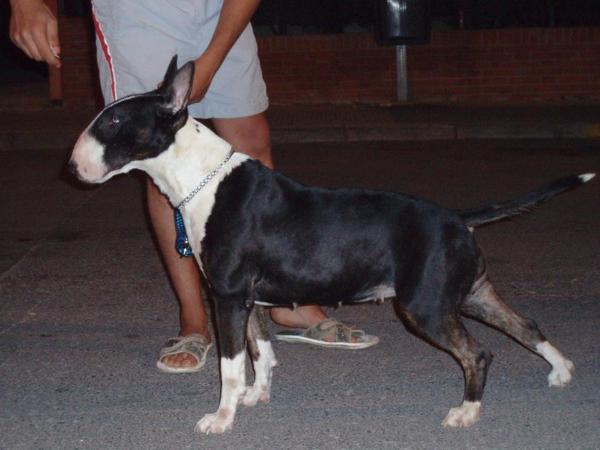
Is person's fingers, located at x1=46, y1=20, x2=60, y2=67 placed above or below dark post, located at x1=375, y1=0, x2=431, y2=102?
above

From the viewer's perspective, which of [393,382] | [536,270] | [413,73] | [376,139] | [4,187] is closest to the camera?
[393,382]

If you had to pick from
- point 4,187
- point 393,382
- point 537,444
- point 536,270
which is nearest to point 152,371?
point 393,382

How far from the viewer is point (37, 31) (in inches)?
179

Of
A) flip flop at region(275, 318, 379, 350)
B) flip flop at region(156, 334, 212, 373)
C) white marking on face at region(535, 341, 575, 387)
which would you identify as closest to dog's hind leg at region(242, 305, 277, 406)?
→ flip flop at region(156, 334, 212, 373)

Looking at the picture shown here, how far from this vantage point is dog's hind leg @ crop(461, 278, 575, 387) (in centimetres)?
448

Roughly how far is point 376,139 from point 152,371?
24.9 feet

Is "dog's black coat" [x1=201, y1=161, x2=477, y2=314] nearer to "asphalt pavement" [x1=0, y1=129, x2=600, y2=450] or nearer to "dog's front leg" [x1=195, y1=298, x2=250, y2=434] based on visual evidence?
"dog's front leg" [x1=195, y1=298, x2=250, y2=434]

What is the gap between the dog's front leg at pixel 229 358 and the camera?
4113 mm

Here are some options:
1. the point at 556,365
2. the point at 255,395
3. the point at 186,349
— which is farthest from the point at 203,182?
the point at 556,365

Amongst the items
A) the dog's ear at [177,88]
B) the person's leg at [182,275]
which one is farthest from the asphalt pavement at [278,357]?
the dog's ear at [177,88]

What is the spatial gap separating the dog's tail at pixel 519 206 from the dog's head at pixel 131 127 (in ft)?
3.84

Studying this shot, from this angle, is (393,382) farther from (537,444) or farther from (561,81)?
(561,81)

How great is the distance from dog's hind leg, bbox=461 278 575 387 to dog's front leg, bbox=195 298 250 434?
38.3 inches

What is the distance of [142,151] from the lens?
4078mm
